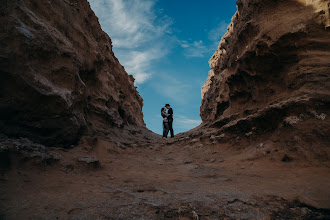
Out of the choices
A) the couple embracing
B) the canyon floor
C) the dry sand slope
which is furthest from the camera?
the couple embracing

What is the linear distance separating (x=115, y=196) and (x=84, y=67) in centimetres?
705

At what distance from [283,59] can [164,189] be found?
20.9 feet

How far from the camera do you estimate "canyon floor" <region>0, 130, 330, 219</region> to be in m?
2.78

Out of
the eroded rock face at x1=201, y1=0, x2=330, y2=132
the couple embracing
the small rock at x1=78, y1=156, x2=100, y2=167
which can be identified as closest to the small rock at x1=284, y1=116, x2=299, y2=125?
the eroded rock face at x1=201, y1=0, x2=330, y2=132

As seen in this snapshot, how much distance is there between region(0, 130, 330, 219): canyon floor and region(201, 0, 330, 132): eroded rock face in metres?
1.48

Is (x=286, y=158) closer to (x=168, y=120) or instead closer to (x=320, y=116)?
(x=320, y=116)

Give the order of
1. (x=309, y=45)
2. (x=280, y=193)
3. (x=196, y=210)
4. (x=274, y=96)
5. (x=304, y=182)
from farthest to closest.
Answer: (x=274, y=96), (x=309, y=45), (x=304, y=182), (x=280, y=193), (x=196, y=210)

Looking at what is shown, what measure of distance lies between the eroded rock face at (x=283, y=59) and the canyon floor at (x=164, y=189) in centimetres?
148

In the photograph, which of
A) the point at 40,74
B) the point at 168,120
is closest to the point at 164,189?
the point at 40,74

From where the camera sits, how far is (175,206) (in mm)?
3051

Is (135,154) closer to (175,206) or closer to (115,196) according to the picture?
(115,196)

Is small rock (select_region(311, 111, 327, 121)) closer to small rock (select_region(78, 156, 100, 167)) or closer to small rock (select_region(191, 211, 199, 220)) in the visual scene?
small rock (select_region(191, 211, 199, 220))

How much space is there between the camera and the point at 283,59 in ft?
22.9

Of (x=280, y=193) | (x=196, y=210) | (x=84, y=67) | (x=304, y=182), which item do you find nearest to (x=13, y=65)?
(x=84, y=67)
